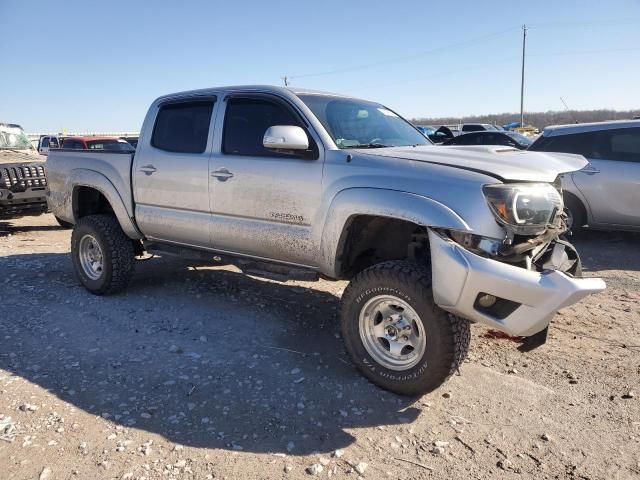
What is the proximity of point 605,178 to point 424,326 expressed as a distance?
17.3ft

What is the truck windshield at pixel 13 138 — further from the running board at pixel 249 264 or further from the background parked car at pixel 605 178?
the background parked car at pixel 605 178

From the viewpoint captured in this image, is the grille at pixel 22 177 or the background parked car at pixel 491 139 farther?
the background parked car at pixel 491 139

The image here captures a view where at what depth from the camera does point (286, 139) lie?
3.53m

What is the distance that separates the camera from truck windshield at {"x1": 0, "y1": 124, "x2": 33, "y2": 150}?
418 inches

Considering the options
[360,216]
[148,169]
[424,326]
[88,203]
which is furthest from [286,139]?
[88,203]

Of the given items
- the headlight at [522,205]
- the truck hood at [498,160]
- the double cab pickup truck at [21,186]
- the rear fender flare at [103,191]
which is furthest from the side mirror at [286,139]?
the double cab pickup truck at [21,186]

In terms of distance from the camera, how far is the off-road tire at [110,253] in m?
5.10

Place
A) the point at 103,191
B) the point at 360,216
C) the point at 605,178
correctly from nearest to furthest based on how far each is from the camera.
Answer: the point at 360,216 → the point at 103,191 → the point at 605,178

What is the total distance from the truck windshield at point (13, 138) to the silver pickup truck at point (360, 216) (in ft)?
22.2

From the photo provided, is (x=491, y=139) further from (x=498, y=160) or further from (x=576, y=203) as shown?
(x=498, y=160)

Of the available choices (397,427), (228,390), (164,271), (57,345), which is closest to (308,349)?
(228,390)

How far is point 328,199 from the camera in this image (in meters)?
3.57

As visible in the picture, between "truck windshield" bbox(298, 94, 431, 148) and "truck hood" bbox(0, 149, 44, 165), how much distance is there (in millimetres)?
7029

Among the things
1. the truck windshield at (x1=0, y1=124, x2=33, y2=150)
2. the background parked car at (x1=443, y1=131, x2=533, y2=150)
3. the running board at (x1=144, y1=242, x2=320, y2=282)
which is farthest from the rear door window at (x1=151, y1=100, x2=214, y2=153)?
the background parked car at (x1=443, y1=131, x2=533, y2=150)
